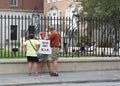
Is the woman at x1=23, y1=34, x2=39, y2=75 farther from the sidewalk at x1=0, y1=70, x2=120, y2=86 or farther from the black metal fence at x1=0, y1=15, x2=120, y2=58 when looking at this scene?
the black metal fence at x1=0, y1=15, x2=120, y2=58

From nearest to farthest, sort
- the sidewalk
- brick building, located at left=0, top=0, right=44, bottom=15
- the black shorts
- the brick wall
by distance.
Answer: the sidewalk → the black shorts → brick building, located at left=0, top=0, right=44, bottom=15 → the brick wall

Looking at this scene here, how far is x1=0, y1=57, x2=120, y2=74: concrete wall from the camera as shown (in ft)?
63.0

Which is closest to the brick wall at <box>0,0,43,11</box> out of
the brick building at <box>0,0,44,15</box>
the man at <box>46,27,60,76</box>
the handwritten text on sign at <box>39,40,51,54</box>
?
the brick building at <box>0,0,44,15</box>

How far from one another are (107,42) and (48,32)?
3.22 meters

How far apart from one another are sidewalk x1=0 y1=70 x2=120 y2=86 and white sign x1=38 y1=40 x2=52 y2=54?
3.38 ft

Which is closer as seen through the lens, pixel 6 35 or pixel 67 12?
pixel 6 35

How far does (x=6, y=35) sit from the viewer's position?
829 inches

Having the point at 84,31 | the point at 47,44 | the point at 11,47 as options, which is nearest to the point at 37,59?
the point at 47,44

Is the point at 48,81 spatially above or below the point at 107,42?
below

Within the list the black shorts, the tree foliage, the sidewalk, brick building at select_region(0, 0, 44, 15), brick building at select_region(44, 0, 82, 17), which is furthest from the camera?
brick building at select_region(0, 0, 44, 15)

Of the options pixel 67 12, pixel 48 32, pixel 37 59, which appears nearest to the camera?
pixel 37 59

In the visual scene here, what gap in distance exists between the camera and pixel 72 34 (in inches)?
830

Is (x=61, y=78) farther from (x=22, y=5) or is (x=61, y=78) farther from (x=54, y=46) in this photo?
(x=22, y=5)

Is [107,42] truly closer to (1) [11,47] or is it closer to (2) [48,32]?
(2) [48,32]
